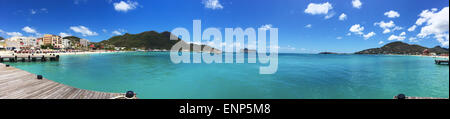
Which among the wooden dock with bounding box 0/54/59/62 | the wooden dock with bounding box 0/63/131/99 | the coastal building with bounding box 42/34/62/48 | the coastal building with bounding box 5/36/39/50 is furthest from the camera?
the coastal building with bounding box 42/34/62/48

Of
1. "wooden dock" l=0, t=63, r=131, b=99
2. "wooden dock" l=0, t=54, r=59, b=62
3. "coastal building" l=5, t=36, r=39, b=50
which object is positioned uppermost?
"coastal building" l=5, t=36, r=39, b=50

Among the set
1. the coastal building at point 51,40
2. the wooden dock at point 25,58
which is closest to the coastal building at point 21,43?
the coastal building at point 51,40

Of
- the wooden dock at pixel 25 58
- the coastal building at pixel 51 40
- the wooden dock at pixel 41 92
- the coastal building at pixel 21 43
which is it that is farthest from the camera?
the coastal building at pixel 51 40

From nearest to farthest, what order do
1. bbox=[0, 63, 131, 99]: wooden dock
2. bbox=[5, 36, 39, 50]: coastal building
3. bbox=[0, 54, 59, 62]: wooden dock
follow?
1. bbox=[0, 63, 131, 99]: wooden dock
2. bbox=[0, 54, 59, 62]: wooden dock
3. bbox=[5, 36, 39, 50]: coastal building

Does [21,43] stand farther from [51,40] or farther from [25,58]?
[25,58]

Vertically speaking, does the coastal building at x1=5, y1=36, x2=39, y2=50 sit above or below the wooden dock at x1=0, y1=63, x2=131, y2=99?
above

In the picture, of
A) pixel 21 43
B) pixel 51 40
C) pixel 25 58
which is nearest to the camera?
pixel 25 58

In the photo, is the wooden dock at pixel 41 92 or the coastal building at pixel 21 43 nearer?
the wooden dock at pixel 41 92

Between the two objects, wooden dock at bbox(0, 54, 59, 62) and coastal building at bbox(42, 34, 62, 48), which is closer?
wooden dock at bbox(0, 54, 59, 62)

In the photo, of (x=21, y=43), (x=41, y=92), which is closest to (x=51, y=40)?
(x=21, y=43)

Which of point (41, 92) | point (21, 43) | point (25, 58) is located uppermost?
point (21, 43)

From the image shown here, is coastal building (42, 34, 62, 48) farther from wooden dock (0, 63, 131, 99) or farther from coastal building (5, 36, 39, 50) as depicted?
wooden dock (0, 63, 131, 99)

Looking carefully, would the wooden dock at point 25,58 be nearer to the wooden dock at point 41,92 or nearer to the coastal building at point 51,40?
the wooden dock at point 41,92

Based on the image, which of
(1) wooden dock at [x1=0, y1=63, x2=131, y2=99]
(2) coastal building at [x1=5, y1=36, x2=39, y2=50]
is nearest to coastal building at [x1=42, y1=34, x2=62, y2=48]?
(2) coastal building at [x1=5, y1=36, x2=39, y2=50]
